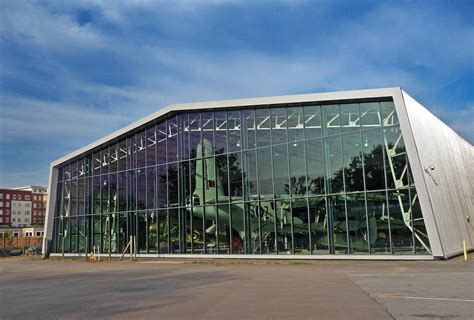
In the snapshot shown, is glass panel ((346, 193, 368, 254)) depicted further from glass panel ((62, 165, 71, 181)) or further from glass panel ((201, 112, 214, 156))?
glass panel ((62, 165, 71, 181))

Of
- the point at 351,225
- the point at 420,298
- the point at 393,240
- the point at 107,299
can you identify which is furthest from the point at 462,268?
the point at 107,299

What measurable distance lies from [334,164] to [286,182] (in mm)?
3071

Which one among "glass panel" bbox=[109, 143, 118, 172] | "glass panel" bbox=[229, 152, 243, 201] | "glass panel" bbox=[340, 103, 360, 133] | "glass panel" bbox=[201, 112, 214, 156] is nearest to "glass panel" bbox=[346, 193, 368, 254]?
"glass panel" bbox=[340, 103, 360, 133]

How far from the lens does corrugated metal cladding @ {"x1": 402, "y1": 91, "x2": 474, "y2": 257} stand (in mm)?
22531

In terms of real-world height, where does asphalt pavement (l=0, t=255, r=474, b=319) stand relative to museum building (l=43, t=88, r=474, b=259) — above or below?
below

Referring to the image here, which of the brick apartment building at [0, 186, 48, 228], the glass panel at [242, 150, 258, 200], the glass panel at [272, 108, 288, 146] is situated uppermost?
the brick apartment building at [0, 186, 48, 228]

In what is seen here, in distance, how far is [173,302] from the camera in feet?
36.7

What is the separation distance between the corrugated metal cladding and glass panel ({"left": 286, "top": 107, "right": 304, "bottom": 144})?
575 cm

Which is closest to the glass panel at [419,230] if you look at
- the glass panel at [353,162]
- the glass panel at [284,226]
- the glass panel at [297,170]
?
the glass panel at [353,162]

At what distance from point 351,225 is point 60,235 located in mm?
26877

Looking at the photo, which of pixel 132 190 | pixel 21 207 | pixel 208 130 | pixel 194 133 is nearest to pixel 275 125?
pixel 208 130

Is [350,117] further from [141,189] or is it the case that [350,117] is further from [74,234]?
[74,234]

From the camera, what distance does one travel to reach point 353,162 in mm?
24125

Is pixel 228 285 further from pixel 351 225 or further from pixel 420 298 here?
pixel 351 225
